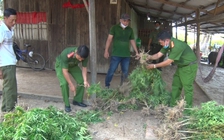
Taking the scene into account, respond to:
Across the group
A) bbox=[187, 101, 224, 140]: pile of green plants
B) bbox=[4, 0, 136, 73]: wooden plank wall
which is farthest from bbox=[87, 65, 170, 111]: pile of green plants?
bbox=[4, 0, 136, 73]: wooden plank wall

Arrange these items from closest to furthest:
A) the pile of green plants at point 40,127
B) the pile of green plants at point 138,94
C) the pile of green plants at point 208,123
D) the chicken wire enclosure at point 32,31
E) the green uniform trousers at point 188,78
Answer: the pile of green plants at point 40,127 → the pile of green plants at point 208,123 → the green uniform trousers at point 188,78 → the pile of green plants at point 138,94 → the chicken wire enclosure at point 32,31

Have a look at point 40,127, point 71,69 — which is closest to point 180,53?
point 71,69

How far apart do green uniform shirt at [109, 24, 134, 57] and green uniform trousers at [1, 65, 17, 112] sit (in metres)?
2.26

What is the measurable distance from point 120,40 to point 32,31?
450 cm

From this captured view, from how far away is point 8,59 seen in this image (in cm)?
352

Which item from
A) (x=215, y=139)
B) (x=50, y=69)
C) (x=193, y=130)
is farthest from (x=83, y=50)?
(x=50, y=69)

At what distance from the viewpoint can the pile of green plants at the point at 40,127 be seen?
232 cm

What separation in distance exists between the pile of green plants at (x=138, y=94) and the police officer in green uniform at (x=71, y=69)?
34 cm

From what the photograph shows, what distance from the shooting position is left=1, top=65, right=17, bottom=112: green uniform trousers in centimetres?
354

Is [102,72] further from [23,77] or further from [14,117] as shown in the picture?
[14,117]

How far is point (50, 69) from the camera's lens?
7.96 meters

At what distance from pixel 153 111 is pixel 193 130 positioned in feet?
3.26

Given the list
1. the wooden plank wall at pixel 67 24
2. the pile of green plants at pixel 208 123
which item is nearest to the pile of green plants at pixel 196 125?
the pile of green plants at pixel 208 123

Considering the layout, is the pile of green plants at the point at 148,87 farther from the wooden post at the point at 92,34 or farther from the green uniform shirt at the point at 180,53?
the wooden post at the point at 92,34
